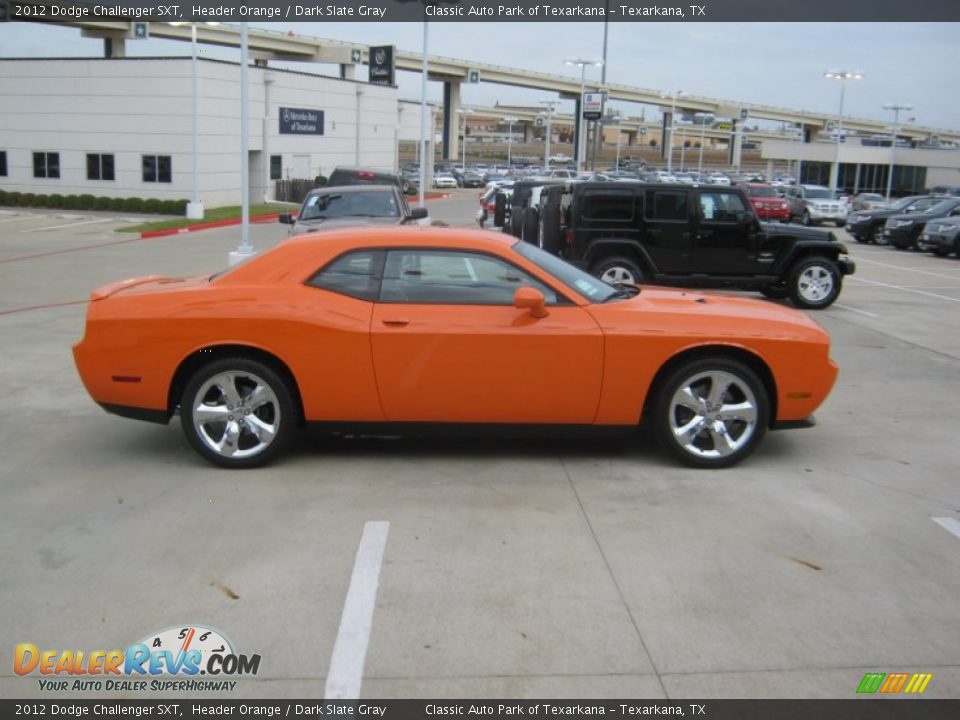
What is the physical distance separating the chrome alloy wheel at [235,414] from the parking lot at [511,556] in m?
0.21

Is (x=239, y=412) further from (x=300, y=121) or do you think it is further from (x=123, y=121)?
(x=300, y=121)

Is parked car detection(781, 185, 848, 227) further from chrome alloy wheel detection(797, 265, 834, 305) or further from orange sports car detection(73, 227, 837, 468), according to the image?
orange sports car detection(73, 227, 837, 468)

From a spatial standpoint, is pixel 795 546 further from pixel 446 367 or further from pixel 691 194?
pixel 691 194

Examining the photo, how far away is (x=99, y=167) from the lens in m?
39.7

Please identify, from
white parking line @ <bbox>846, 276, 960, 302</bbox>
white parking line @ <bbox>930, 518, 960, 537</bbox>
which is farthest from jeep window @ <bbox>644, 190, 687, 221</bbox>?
white parking line @ <bbox>930, 518, 960, 537</bbox>

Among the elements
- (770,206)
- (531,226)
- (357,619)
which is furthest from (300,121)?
(357,619)

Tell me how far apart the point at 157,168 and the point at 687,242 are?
98.4 ft

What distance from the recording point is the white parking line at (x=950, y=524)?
536 centimetres

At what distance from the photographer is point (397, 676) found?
12.2 feet

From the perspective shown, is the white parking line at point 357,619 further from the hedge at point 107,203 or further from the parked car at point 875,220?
the hedge at point 107,203

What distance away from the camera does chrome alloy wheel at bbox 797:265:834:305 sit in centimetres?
1459

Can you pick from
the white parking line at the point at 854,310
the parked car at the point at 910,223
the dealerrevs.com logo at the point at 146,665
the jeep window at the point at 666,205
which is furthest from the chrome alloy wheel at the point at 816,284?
the parked car at the point at 910,223

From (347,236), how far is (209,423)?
1516 mm

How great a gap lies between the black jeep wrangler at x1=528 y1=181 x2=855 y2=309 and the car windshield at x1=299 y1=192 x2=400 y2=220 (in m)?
2.93
